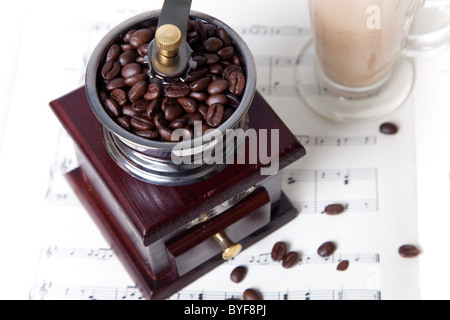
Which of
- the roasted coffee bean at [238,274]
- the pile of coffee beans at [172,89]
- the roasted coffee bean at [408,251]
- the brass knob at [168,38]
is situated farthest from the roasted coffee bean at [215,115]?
the roasted coffee bean at [408,251]

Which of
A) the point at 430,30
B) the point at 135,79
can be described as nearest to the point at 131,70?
the point at 135,79

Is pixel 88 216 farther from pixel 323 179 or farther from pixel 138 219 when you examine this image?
pixel 323 179

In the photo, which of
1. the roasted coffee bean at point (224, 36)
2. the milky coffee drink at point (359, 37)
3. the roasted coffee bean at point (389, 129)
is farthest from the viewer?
the roasted coffee bean at point (389, 129)

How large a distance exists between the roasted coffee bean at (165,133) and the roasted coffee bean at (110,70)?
0.12 metres

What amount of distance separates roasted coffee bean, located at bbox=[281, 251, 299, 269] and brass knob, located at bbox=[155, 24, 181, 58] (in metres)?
0.53

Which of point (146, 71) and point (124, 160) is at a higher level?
point (146, 71)

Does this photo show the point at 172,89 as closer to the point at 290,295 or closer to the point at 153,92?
the point at 153,92

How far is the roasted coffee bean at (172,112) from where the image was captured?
108 cm

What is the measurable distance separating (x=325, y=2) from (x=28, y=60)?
70cm

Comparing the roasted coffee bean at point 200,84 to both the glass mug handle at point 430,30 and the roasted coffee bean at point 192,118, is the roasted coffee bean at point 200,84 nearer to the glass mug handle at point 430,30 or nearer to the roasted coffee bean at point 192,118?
the roasted coffee bean at point 192,118

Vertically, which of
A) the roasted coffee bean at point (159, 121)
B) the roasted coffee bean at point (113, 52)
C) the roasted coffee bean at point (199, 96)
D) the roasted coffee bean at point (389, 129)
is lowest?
the roasted coffee bean at point (389, 129)

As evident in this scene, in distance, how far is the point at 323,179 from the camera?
1.48m

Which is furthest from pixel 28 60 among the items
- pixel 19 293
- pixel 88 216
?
pixel 19 293

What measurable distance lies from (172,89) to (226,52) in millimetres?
111
